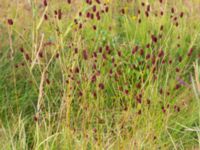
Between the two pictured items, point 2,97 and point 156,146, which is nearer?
point 156,146

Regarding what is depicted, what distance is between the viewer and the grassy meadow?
8.58 ft

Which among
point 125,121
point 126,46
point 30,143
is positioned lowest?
point 30,143

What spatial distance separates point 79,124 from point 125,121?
1.28ft

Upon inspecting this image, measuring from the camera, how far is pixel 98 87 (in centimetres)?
291

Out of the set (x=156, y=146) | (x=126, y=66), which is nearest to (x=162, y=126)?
(x=156, y=146)

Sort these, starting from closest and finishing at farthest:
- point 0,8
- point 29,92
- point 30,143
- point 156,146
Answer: point 156,146
point 30,143
point 29,92
point 0,8

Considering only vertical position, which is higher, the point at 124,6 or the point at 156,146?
the point at 124,6

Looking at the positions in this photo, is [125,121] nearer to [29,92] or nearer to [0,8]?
[29,92]

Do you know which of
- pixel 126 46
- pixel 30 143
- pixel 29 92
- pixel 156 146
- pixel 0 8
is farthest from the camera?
pixel 0 8

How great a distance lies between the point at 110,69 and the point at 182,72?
0.65 meters

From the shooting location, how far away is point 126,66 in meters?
3.36

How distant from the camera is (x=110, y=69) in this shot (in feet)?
10.1

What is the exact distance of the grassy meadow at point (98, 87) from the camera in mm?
2615

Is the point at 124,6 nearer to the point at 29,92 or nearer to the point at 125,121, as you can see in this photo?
the point at 29,92
